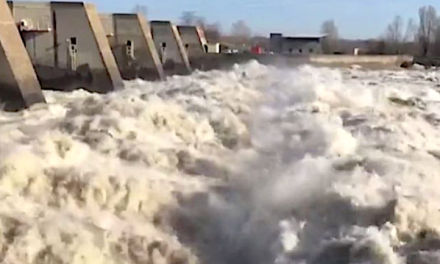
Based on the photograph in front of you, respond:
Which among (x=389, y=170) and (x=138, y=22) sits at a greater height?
(x=138, y=22)

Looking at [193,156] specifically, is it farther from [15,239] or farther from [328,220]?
[15,239]

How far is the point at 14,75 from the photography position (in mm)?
10242

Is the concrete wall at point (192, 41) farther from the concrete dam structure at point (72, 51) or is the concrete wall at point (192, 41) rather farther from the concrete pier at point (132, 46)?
the concrete dam structure at point (72, 51)

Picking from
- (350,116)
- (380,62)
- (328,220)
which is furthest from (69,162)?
(380,62)

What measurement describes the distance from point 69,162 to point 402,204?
9.44 feet

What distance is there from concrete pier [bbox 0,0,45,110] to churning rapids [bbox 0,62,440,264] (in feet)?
4.80

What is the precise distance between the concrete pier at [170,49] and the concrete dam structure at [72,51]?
687cm

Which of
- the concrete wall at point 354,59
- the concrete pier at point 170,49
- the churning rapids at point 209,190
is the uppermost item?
the concrete pier at point 170,49

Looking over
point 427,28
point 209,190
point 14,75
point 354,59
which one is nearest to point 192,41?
point 354,59

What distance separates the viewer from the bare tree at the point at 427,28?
51.0 m

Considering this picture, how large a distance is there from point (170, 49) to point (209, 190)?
1707 cm

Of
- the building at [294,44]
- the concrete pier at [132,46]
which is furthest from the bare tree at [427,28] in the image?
the concrete pier at [132,46]

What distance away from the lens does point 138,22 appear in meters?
20.0

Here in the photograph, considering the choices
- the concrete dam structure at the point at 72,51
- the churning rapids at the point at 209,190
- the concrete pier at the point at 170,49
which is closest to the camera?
the churning rapids at the point at 209,190
